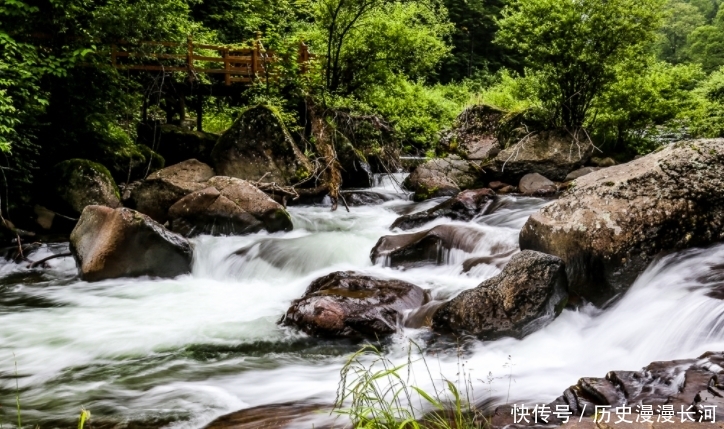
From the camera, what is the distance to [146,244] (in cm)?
785

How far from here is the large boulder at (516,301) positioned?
538cm

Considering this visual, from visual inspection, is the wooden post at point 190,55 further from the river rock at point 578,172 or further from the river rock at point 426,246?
the river rock at point 578,172

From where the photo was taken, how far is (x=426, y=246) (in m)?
8.03

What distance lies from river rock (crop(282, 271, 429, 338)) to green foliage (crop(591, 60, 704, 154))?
30.0ft

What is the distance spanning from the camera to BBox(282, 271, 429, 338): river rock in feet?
18.6

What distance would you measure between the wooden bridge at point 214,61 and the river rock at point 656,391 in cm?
1131

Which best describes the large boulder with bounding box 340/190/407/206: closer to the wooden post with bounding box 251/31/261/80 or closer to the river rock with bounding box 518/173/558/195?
the river rock with bounding box 518/173/558/195

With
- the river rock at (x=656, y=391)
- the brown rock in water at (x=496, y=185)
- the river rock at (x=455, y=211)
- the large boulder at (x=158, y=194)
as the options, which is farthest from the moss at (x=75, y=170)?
the river rock at (x=656, y=391)

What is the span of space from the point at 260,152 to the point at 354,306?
711 cm

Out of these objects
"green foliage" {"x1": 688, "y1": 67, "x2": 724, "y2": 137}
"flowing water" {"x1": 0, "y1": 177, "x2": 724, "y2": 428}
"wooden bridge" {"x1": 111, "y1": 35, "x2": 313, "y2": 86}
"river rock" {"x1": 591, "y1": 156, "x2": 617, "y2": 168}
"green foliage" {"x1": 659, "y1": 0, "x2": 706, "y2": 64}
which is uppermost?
"green foliage" {"x1": 659, "y1": 0, "x2": 706, "y2": 64}

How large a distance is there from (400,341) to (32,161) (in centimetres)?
827

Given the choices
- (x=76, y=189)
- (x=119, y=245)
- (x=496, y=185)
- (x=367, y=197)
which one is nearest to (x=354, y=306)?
(x=119, y=245)

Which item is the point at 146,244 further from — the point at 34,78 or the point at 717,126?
the point at 717,126

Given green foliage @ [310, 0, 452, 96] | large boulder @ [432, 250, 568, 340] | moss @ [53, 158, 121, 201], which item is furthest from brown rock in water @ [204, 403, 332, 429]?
green foliage @ [310, 0, 452, 96]
